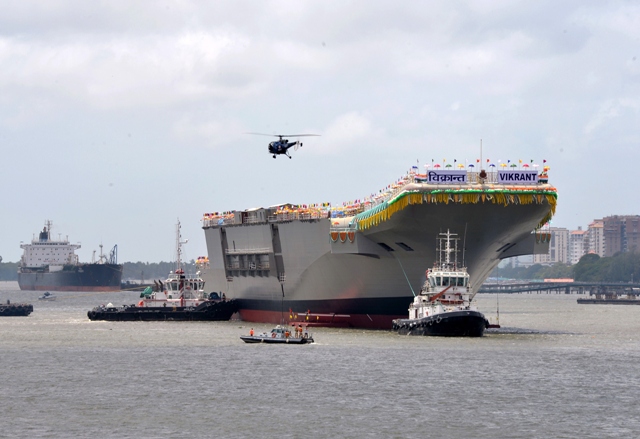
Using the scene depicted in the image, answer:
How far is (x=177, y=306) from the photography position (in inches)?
4131

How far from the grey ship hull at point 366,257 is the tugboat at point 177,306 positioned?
3169mm

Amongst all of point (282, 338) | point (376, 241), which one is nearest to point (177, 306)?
point (376, 241)

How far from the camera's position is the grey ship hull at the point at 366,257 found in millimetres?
74750

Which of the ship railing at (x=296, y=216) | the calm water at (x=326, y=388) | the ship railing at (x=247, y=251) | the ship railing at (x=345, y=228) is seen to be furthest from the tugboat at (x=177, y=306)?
the calm water at (x=326, y=388)

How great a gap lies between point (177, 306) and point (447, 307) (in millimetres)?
38877

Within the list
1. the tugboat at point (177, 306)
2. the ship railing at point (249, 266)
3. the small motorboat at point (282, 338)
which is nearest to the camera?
the small motorboat at point (282, 338)

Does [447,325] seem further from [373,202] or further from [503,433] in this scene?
[503,433]

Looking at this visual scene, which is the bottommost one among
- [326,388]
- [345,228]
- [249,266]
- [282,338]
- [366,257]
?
[326,388]

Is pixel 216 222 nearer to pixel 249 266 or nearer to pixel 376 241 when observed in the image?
pixel 249 266

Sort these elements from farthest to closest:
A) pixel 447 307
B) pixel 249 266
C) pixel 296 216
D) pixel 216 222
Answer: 1. pixel 216 222
2. pixel 249 266
3. pixel 296 216
4. pixel 447 307

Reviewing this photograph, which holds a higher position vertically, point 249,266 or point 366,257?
point 366,257

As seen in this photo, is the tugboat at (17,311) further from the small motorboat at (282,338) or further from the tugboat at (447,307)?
the tugboat at (447,307)

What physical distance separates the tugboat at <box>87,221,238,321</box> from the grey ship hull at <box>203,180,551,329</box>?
10.4ft

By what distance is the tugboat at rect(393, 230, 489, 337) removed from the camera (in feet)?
234
